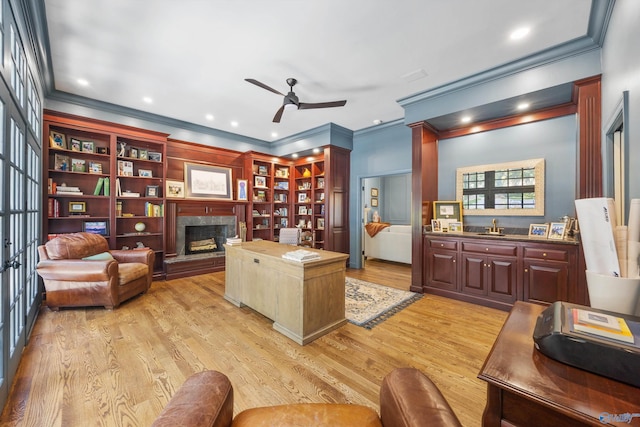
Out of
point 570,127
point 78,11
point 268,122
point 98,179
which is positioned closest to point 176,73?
point 78,11

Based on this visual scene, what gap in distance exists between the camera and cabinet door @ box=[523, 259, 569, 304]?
9.67ft

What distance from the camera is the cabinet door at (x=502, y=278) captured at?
326cm

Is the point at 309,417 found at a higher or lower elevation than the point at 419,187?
lower

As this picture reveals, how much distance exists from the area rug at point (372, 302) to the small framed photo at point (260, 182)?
3.20m

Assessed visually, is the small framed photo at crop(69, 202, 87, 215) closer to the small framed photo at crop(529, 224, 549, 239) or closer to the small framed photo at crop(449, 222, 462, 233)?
the small framed photo at crop(449, 222, 462, 233)

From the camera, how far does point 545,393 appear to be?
697 mm

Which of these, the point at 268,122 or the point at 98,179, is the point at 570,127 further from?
the point at 98,179

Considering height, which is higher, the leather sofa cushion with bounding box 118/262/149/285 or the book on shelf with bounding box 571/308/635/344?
the book on shelf with bounding box 571/308/635/344

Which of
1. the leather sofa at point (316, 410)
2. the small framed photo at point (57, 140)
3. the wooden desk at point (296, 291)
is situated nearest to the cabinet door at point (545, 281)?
the wooden desk at point (296, 291)

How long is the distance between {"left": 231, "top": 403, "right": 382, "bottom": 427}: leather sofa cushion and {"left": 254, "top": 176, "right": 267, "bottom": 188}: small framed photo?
5479mm

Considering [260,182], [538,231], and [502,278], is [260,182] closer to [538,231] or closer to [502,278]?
[502,278]

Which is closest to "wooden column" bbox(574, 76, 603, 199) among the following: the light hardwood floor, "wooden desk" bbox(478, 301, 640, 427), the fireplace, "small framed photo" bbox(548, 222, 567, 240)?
"small framed photo" bbox(548, 222, 567, 240)

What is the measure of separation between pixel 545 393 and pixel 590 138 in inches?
125

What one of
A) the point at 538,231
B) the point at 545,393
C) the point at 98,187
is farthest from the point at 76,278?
the point at 538,231
